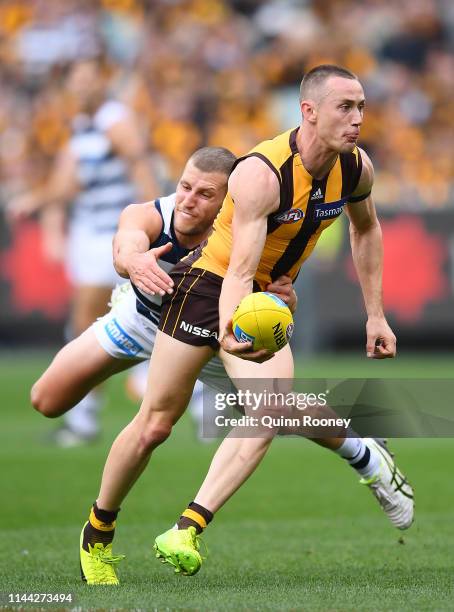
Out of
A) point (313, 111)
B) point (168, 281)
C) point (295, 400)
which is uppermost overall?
point (313, 111)

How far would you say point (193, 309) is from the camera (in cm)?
561

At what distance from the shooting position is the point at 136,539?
271 inches

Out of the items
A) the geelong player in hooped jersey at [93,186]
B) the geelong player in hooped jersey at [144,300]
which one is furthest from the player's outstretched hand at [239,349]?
the geelong player in hooped jersey at [93,186]

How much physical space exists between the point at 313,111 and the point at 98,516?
212 centimetres

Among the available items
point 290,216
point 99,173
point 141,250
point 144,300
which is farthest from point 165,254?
point 99,173

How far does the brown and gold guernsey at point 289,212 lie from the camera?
18.0 feet

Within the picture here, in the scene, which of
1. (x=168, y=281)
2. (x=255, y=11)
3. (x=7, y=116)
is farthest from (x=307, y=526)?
(x=255, y=11)

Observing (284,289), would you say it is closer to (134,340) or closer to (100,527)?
(134,340)

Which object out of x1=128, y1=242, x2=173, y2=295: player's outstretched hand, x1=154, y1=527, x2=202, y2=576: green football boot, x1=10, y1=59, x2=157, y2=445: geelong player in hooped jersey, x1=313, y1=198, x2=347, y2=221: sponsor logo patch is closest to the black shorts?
x1=128, y1=242, x2=173, y2=295: player's outstretched hand

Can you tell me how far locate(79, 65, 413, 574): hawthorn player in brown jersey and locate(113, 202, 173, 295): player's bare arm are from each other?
7.1 inches

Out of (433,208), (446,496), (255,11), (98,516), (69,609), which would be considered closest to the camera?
(69,609)

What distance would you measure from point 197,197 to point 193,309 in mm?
615

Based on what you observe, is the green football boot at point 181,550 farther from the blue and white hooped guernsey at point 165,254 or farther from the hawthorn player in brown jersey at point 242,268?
the blue and white hooped guernsey at point 165,254

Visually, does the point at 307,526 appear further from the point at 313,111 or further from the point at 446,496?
the point at 313,111
